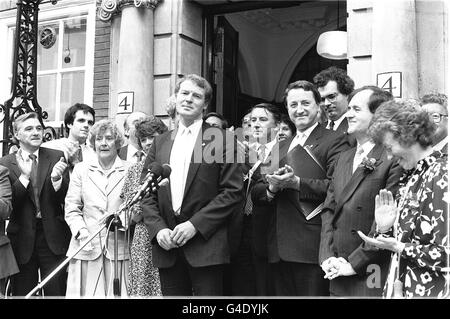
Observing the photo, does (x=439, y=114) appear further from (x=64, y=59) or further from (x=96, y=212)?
(x=64, y=59)

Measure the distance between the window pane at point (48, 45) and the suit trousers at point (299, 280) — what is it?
20.3ft

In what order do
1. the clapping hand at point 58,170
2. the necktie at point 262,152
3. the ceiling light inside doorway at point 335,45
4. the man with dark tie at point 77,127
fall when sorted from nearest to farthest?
the necktie at point 262,152
the clapping hand at point 58,170
the man with dark tie at point 77,127
the ceiling light inside doorway at point 335,45

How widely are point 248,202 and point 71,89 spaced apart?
5154 millimetres

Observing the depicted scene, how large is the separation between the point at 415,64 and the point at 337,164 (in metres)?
2.71

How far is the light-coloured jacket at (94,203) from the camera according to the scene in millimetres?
5414

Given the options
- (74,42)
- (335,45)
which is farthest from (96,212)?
(74,42)

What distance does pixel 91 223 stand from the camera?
5.44 meters

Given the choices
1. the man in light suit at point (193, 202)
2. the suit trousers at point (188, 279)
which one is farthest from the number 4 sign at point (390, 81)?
the suit trousers at point (188, 279)

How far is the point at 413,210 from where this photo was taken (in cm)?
363

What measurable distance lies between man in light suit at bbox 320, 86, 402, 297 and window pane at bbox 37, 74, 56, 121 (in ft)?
20.6

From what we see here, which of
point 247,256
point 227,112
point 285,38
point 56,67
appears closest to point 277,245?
point 247,256

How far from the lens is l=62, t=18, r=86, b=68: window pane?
31.7 feet

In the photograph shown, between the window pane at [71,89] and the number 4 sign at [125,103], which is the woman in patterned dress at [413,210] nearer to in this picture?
the number 4 sign at [125,103]
